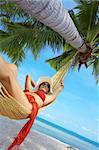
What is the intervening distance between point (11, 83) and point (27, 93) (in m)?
0.35

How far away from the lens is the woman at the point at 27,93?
123 centimetres

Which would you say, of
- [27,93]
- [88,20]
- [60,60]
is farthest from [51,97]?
[60,60]

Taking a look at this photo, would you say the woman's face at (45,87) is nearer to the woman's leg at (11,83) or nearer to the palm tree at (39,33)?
the woman's leg at (11,83)

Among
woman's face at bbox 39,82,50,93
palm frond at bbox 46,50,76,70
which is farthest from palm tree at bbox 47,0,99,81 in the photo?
woman's face at bbox 39,82,50,93

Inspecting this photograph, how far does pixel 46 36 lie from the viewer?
3.52 meters

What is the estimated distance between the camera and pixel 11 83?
130 centimetres

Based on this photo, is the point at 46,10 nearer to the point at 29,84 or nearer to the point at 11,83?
the point at 11,83

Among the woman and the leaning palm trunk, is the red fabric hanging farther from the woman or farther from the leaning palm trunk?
the leaning palm trunk

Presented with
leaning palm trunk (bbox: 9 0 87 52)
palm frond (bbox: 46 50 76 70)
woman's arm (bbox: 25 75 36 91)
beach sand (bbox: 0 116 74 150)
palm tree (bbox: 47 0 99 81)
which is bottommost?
beach sand (bbox: 0 116 74 150)

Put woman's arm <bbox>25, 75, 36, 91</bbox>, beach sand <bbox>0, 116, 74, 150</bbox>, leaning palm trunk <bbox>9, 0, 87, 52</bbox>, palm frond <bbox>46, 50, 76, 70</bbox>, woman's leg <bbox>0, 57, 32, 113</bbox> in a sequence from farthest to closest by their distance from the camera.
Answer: beach sand <bbox>0, 116, 74, 150</bbox> < palm frond <bbox>46, 50, 76, 70</bbox> < woman's arm <bbox>25, 75, 36, 91</bbox> < woman's leg <bbox>0, 57, 32, 113</bbox> < leaning palm trunk <bbox>9, 0, 87, 52</bbox>

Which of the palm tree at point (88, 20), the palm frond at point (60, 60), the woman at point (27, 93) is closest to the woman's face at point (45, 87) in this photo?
the woman at point (27, 93)

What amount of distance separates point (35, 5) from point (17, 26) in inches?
110

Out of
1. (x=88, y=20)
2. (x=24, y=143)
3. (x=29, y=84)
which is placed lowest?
(x=24, y=143)

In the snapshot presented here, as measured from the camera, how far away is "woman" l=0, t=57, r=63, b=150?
4.03 feet
